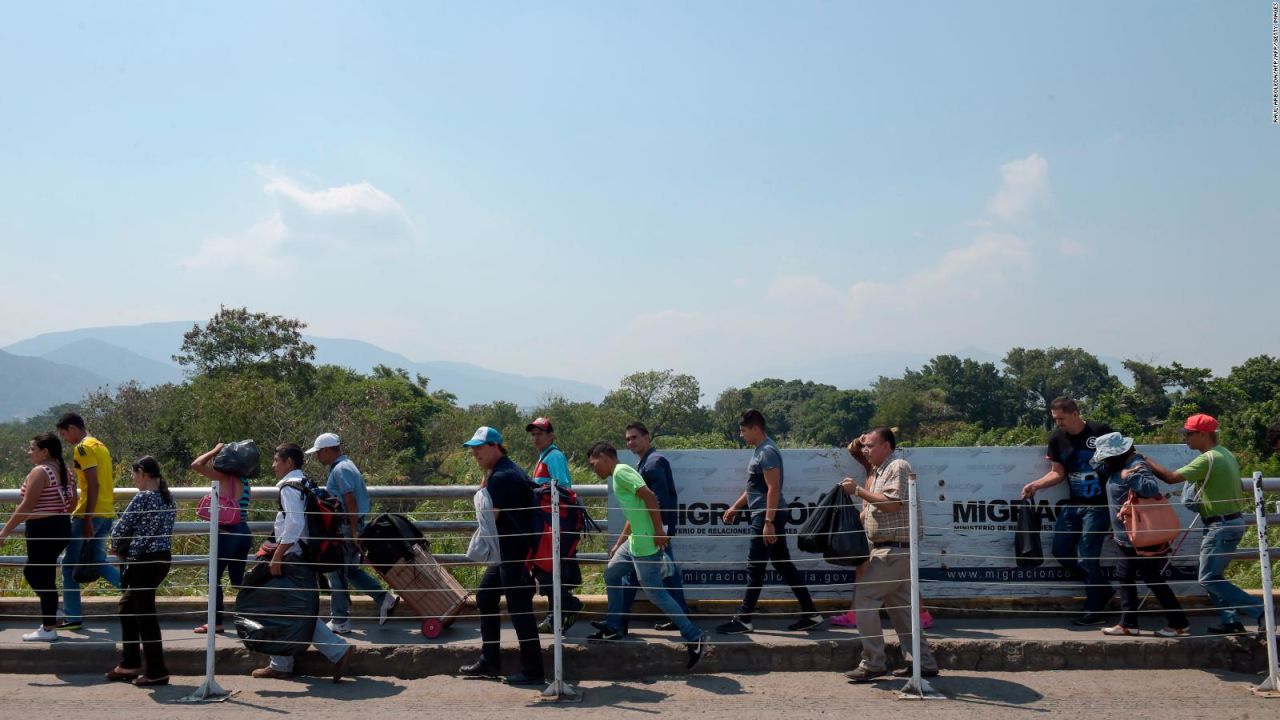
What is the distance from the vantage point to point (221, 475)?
7613 mm

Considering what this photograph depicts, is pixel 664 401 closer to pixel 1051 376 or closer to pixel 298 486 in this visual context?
pixel 1051 376

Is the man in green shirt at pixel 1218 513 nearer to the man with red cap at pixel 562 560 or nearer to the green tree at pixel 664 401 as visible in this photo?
the man with red cap at pixel 562 560

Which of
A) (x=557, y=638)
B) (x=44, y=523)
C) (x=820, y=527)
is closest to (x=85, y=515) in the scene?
(x=44, y=523)

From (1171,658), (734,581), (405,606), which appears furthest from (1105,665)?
(405,606)

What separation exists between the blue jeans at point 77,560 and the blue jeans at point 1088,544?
7621 millimetres

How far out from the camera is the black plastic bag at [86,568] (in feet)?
25.4

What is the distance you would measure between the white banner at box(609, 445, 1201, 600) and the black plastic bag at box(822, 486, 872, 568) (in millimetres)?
1038

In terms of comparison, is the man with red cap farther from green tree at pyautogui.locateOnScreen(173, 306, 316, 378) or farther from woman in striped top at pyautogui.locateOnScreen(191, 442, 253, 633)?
green tree at pyautogui.locateOnScreen(173, 306, 316, 378)

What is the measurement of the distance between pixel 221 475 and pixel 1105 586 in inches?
277

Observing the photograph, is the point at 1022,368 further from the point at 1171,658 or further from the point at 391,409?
the point at 1171,658

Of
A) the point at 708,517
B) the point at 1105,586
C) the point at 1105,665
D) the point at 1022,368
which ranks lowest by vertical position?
the point at 1105,665

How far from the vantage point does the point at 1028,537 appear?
311 inches

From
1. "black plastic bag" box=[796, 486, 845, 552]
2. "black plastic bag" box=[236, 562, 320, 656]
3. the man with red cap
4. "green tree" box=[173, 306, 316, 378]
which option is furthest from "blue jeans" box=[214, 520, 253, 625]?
"green tree" box=[173, 306, 316, 378]

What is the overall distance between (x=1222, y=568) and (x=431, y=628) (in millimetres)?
5922
